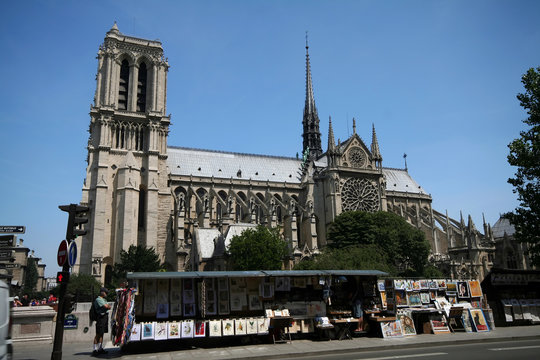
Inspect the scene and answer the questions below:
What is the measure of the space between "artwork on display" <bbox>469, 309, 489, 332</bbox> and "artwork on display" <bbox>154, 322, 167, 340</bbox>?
11.0 meters

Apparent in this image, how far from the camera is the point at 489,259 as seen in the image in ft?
187

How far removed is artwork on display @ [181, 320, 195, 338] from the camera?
1323 cm

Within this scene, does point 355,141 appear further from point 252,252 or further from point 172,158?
point 252,252

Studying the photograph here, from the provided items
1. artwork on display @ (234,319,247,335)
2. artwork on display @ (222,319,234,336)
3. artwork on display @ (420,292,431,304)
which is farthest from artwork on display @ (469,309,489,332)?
artwork on display @ (222,319,234,336)

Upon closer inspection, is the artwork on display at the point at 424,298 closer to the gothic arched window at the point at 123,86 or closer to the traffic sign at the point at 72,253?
the traffic sign at the point at 72,253

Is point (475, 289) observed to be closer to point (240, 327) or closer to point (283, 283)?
point (283, 283)

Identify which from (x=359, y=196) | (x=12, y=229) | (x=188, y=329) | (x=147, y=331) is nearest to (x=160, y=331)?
(x=147, y=331)

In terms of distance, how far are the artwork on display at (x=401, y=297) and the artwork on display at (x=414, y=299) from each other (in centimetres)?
20

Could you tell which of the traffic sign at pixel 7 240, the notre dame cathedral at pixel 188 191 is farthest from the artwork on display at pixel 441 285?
the notre dame cathedral at pixel 188 191

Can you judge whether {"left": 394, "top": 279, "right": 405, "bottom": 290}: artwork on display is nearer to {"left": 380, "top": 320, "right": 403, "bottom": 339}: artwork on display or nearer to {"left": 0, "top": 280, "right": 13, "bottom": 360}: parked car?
{"left": 380, "top": 320, "right": 403, "bottom": 339}: artwork on display

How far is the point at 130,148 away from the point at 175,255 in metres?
13.6

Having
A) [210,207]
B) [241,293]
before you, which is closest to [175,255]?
[210,207]

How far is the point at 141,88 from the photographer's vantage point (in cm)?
5544

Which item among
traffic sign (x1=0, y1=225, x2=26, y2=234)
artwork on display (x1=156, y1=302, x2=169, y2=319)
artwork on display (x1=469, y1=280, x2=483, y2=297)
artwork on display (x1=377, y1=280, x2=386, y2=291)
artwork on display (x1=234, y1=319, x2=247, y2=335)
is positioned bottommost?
artwork on display (x1=234, y1=319, x2=247, y2=335)
